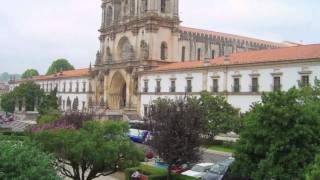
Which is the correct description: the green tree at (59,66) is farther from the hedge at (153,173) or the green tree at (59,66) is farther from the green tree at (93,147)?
the green tree at (93,147)

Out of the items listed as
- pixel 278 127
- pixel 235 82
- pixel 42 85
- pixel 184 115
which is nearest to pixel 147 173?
pixel 184 115

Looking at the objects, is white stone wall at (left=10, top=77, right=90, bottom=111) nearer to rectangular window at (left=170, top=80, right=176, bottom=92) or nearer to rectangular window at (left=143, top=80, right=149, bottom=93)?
rectangular window at (left=143, top=80, right=149, bottom=93)

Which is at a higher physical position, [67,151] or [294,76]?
[294,76]

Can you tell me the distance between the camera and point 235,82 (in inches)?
2074

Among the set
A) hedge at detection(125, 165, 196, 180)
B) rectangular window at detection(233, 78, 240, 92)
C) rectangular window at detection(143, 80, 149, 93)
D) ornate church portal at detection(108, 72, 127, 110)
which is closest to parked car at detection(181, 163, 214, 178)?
hedge at detection(125, 165, 196, 180)

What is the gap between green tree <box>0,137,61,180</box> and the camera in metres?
14.3

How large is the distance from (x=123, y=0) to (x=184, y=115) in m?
52.9

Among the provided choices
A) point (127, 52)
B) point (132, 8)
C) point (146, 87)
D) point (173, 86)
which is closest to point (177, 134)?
point (173, 86)

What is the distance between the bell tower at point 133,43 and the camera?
6931 centimetres

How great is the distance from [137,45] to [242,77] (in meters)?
23.5

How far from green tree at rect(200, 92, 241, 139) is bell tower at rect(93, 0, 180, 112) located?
2743 cm

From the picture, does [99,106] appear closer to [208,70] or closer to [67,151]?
[208,70]

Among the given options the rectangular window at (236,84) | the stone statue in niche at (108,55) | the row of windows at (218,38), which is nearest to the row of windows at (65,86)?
the stone statue in niche at (108,55)

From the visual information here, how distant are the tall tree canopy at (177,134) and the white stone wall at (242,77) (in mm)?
19800
